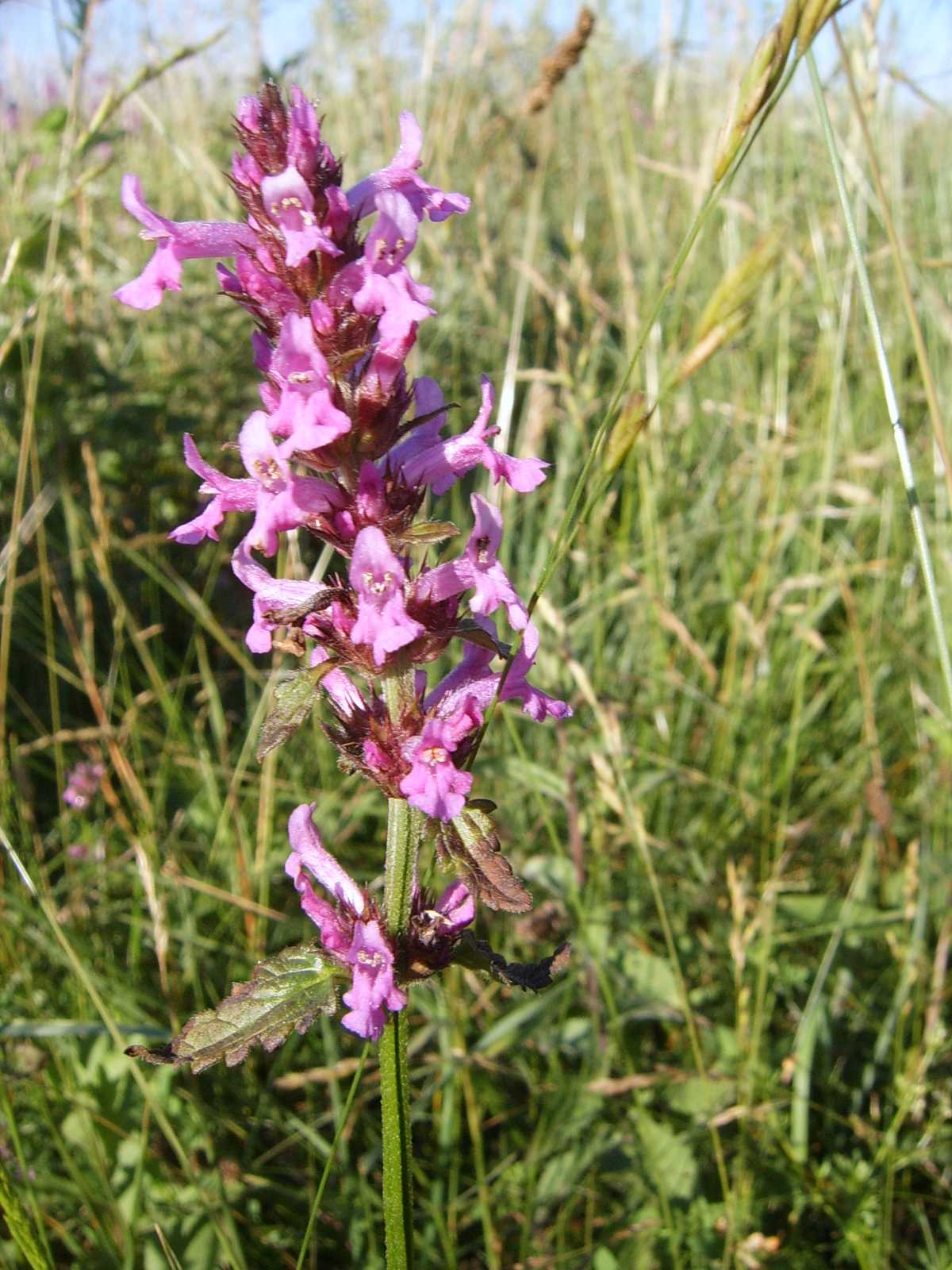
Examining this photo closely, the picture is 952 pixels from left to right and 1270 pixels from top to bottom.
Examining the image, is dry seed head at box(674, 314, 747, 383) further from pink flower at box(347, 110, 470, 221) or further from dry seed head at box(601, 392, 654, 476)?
pink flower at box(347, 110, 470, 221)

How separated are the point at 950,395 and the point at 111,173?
333 centimetres

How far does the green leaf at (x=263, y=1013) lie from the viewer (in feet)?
3.46

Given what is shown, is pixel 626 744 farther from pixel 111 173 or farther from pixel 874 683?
pixel 111 173

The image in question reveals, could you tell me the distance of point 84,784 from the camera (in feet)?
8.07

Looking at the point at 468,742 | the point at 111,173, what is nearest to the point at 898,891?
the point at 468,742

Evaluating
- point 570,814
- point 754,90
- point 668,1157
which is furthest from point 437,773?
point 668,1157

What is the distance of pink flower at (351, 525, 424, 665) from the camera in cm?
99

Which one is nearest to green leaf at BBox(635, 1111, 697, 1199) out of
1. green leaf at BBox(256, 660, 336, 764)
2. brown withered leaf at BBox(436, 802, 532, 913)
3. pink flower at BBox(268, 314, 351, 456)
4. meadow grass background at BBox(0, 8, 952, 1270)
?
meadow grass background at BBox(0, 8, 952, 1270)

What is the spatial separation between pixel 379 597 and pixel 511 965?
17.0 inches

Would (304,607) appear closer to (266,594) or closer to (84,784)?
(266,594)

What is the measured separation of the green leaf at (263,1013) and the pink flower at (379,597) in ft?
1.21

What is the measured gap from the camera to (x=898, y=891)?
7.41 ft

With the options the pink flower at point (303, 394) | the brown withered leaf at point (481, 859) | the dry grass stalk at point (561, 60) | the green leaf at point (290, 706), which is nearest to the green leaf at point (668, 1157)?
the brown withered leaf at point (481, 859)

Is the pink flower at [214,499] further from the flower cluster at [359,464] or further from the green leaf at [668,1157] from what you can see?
the green leaf at [668,1157]
